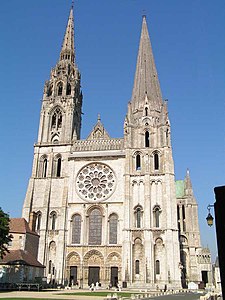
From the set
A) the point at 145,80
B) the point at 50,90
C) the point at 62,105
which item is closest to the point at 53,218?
the point at 62,105

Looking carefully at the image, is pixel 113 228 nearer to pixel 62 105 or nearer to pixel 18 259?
pixel 18 259

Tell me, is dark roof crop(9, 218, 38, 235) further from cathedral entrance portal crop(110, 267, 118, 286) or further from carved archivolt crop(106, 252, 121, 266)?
cathedral entrance portal crop(110, 267, 118, 286)

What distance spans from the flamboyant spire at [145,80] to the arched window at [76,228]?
20.9 metres

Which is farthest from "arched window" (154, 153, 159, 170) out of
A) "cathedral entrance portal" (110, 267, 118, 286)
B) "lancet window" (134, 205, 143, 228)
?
"cathedral entrance portal" (110, 267, 118, 286)

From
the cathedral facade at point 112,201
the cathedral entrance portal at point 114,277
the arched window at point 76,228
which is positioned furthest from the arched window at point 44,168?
the cathedral entrance portal at point 114,277

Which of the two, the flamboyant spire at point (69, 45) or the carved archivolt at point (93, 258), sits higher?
the flamboyant spire at point (69, 45)

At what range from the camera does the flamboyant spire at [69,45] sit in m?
64.1

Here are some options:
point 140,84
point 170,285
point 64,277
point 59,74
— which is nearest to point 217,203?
point 170,285

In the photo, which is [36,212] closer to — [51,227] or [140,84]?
[51,227]

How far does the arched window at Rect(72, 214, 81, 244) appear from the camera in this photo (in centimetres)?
4794

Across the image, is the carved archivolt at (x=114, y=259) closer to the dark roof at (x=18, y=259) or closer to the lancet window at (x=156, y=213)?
the lancet window at (x=156, y=213)

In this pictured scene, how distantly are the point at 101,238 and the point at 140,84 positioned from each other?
27.4 meters

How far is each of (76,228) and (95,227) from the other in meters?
2.84

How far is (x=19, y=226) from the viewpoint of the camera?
145 feet
